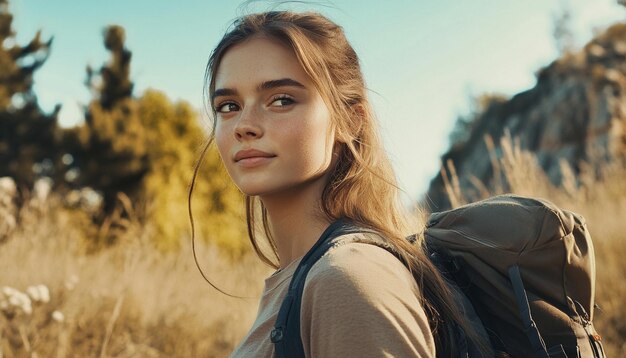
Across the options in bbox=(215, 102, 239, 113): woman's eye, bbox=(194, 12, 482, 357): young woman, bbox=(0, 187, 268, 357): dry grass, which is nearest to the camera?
bbox=(194, 12, 482, 357): young woman

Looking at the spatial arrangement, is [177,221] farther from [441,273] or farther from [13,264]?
[441,273]

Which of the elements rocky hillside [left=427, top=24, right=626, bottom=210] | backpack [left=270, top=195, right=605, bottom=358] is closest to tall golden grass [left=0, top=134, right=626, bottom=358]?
backpack [left=270, top=195, right=605, bottom=358]

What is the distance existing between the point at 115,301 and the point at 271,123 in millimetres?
3801

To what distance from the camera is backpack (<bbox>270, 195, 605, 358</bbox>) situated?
4.91ft

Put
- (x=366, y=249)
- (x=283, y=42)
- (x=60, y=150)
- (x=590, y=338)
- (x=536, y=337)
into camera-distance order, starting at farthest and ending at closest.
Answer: (x=60, y=150), (x=283, y=42), (x=590, y=338), (x=536, y=337), (x=366, y=249)

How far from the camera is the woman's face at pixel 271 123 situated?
1.62 meters

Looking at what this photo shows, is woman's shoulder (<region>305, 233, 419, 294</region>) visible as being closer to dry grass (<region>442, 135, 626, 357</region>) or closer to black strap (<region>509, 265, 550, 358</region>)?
black strap (<region>509, 265, 550, 358</region>)

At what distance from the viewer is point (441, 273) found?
1564 millimetres

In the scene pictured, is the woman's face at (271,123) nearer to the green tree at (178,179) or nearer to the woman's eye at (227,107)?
the woman's eye at (227,107)

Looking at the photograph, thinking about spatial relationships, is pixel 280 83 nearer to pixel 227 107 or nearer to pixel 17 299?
pixel 227 107

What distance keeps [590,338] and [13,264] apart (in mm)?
4861

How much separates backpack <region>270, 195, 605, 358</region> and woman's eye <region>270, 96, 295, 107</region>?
302mm

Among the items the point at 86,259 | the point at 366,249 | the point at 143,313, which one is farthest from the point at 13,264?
the point at 366,249

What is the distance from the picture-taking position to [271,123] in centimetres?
163
